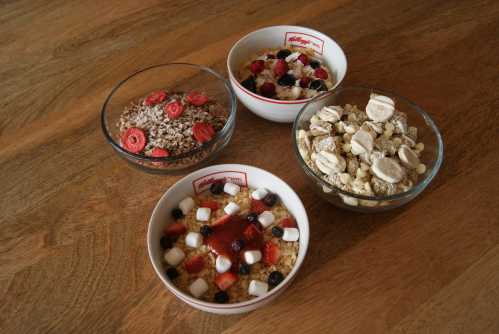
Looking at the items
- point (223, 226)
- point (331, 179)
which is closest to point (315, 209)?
point (331, 179)

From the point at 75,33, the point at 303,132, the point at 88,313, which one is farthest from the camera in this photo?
the point at 75,33

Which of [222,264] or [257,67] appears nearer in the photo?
[222,264]

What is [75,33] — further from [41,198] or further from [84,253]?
[84,253]

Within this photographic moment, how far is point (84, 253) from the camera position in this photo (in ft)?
2.86

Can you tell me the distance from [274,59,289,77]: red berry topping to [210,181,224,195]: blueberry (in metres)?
0.38

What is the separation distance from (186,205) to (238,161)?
0.21 m

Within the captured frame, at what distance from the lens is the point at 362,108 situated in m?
1.02

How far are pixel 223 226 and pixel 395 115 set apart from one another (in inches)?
19.5

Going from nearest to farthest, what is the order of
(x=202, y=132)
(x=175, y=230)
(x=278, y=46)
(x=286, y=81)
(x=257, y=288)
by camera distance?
1. (x=257, y=288)
2. (x=175, y=230)
3. (x=202, y=132)
4. (x=286, y=81)
5. (x=278, y=46)

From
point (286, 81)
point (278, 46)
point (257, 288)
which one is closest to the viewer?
point (257, 288)

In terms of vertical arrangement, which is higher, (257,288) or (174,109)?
(174,109)

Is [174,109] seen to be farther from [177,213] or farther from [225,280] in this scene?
[225,280]

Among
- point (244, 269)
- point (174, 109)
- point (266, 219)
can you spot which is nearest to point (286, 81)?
point (174, 109)

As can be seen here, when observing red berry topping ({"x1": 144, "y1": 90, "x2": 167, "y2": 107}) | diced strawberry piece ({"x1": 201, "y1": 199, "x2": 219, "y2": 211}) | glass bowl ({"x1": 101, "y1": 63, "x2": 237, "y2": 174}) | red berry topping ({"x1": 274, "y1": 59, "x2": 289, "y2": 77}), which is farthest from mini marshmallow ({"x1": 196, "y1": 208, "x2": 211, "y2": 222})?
red berry topping ({"x1": 274, "y1": 59, "x2": 289, "y2": 77})
